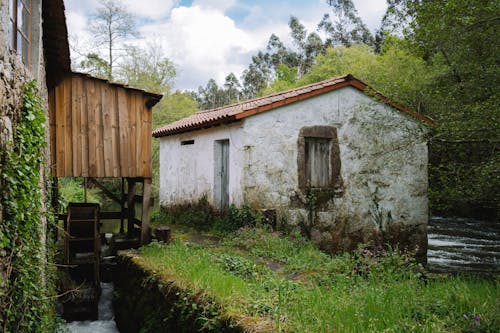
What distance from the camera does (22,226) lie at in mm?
3361

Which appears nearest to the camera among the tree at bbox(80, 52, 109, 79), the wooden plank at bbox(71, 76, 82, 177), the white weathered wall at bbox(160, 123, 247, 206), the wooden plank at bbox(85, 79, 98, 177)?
the wooden plank at bbox(71, 76, 82, 177)

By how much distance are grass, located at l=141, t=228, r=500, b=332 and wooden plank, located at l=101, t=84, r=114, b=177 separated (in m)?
2.01

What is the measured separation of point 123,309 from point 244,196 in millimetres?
3411

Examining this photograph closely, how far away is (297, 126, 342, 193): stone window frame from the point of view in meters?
9.57

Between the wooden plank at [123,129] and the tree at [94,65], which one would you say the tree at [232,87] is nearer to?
the tree at [94,65]

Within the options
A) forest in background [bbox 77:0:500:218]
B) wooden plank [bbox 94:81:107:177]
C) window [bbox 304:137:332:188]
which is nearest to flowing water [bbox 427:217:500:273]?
forest in background [bbox 77:0:500:218]

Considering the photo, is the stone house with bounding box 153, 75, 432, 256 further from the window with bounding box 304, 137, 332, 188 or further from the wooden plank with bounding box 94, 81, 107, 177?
the wooden plank with bounding box 94, 81, 107, 177

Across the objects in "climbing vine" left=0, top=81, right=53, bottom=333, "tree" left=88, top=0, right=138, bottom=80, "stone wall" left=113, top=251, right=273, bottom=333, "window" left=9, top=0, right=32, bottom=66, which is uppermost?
"tree" left=88, top=0, right=138, bottom=80

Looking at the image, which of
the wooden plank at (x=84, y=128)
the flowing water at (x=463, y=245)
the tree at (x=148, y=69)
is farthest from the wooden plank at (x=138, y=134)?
the tree at (x=148, y=69)

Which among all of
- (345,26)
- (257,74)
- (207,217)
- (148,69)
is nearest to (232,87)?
(257,74)

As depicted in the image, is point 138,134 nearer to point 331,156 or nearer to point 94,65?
point 331,156

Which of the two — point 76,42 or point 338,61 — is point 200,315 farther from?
point 338,61

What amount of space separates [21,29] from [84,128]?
350cm

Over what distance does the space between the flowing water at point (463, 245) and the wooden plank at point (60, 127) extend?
8500 mm
